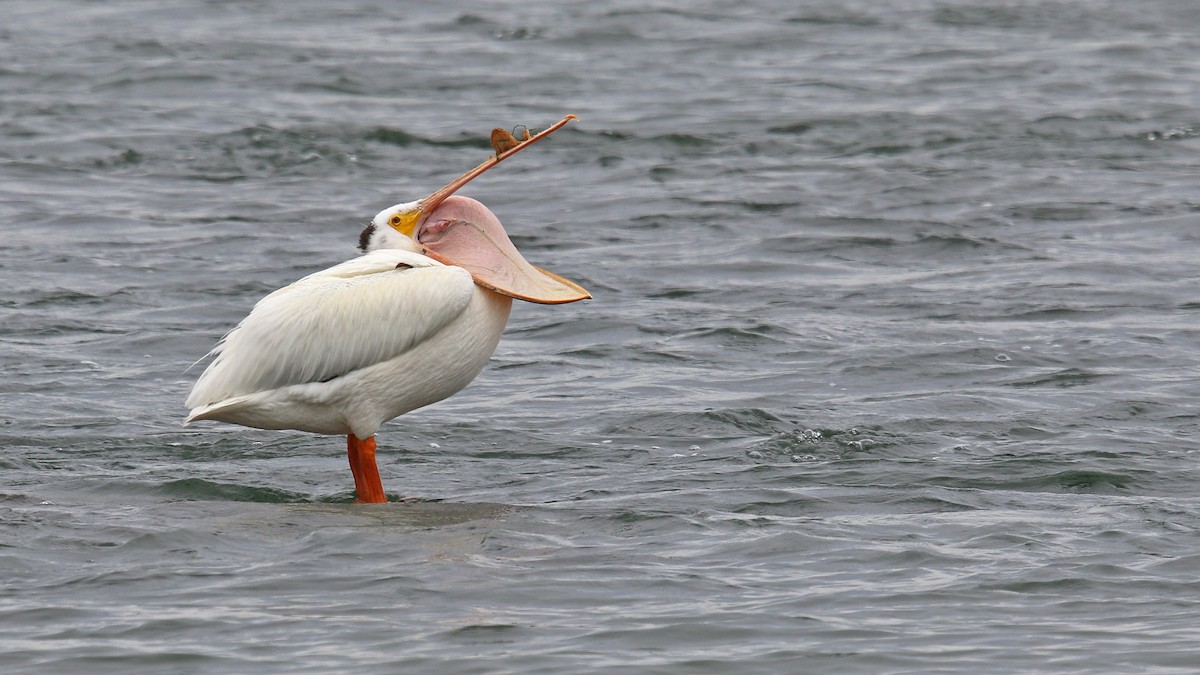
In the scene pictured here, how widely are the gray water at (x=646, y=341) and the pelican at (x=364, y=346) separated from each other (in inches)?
13.1

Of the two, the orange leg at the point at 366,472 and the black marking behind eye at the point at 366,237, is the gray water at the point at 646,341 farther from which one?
the black marking behind eye at the point at 366,237

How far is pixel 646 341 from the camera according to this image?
8555 mm

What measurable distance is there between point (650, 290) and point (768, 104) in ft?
16.0

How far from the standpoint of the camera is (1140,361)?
8.05m

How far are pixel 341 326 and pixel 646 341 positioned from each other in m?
2.94

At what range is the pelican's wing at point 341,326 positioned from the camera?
577cm

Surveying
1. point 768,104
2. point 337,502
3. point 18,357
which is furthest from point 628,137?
point 337,502

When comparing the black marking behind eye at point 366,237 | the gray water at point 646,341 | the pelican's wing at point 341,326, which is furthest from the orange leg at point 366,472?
the black marking behind eye at point 366,237

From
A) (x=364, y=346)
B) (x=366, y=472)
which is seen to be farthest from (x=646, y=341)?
(x=364, y=346)

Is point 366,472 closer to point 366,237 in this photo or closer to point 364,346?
point 364,346

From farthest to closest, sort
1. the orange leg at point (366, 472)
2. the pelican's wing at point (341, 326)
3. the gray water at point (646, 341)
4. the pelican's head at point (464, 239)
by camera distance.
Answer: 1. the pelican's head at point (464, 239)
2. the orange leg at point (366, 472)
3. the pelican's wing at point (341, 326)
4. the gray water at point (646, 341)

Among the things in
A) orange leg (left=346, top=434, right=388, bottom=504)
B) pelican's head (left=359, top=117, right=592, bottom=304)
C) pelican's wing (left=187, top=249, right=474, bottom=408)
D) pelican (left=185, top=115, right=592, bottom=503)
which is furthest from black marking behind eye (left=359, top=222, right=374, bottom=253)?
orange leg (left=346, top=434, right=388, bottom=504)

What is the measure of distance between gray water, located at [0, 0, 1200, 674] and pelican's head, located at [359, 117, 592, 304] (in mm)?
690

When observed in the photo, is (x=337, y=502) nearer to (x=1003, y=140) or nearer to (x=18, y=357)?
(x=18, y=357)
